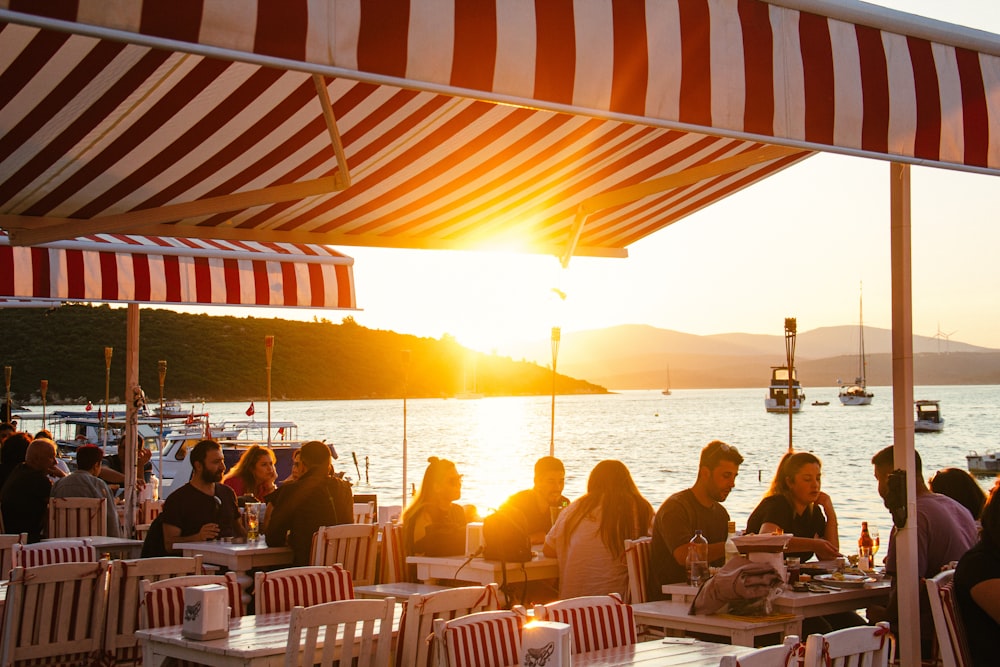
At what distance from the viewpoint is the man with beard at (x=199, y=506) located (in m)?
7.36

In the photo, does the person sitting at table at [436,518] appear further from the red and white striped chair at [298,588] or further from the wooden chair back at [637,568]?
the red and white striped chair at [298,588]

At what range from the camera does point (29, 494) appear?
8.09 meters

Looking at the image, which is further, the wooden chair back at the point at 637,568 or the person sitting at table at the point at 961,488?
the person sitting at table at the point at 961,488

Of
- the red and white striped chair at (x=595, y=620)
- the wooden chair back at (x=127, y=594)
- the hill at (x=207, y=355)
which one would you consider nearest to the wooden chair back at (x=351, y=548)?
the wooden chair back at (x=127, y=594)

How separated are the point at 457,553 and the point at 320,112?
341cm

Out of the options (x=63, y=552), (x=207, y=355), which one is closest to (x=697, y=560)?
(x=63, y=552)

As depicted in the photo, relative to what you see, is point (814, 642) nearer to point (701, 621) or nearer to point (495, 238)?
point (701, 621)

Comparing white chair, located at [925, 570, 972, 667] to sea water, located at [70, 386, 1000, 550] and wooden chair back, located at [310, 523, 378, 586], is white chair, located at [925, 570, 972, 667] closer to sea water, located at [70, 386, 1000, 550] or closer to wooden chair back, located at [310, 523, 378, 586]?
wooden chair back, located at [310, 523, 378, 586]

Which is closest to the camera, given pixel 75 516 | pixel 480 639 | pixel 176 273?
pixel 480 639

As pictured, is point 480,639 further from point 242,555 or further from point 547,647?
point 242,555

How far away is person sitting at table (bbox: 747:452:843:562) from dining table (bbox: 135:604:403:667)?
8.65ft

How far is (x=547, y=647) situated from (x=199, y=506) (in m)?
4.85

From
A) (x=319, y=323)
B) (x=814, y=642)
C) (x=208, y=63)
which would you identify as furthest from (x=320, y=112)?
(x=319, y=323)

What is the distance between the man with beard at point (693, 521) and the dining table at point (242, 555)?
2.65m
